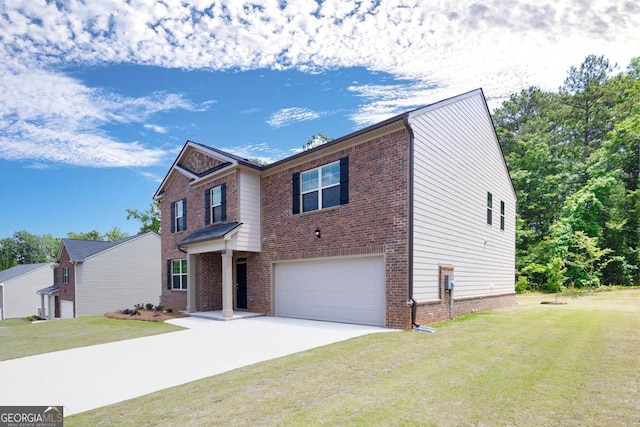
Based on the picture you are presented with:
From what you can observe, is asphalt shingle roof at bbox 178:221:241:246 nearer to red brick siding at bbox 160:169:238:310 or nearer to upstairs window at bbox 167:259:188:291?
red brick siding at bbox 160:169:238:310

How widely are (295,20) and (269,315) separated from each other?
9711 mm

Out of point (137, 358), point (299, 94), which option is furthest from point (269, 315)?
point (299, 94)

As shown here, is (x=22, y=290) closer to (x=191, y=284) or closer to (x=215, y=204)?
(x=191, y=284)

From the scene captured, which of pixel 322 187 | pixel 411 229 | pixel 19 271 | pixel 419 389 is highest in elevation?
pixel 322 187

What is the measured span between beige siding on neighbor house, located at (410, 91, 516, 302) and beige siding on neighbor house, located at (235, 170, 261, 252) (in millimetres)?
6391

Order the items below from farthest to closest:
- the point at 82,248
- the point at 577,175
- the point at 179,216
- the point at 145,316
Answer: the point at 82,248 < the point at 577,175 < the point at 179,216 < the point at 145,316

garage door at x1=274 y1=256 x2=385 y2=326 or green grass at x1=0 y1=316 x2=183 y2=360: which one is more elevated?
garage door at x1=274 y1=256 x2=385 y2=326

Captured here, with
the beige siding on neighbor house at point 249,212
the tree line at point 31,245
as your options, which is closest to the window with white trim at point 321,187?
the beige siding on neighbor house at point 249,212

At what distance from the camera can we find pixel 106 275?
93.0ft

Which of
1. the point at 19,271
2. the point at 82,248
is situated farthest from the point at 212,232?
the point at 19,271

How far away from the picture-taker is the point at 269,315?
43.4 ft

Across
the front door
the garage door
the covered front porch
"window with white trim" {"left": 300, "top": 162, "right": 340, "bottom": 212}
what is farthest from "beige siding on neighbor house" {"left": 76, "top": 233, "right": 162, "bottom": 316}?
"window with white trim" {"left": 300, "top": 162, "right": 340, "bottom": 212}

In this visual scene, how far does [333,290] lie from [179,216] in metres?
10.1

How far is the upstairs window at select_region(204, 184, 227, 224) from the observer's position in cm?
1427
